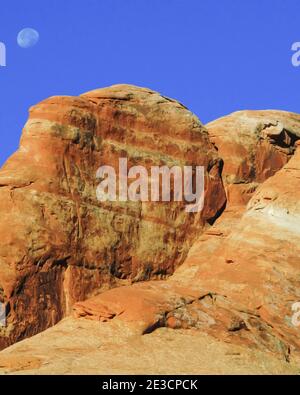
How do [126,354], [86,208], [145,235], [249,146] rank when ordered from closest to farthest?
[126,354], [86,208], [145,235], [249,146]

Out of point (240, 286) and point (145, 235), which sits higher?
point (145, 235)

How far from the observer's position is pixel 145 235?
43.0 m

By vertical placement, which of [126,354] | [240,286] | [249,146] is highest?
[249,146]

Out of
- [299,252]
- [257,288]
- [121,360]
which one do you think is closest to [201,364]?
[121,360]

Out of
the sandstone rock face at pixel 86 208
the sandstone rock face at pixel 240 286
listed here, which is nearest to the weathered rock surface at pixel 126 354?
the sandstone rock face at pixel 240 286

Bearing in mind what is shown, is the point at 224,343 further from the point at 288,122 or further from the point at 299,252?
the point at 288,122

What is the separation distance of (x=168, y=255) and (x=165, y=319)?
838 cm

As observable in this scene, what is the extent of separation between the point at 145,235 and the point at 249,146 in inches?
271

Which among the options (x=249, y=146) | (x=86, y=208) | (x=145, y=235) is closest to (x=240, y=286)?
(x=145, y=235)

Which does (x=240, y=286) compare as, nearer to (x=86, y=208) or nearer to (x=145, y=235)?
(x=145, y=235)

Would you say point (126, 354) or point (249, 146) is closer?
point (126, 354)

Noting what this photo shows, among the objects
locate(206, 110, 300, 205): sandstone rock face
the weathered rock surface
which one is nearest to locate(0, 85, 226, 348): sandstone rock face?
locate(206, 110, 300, 205): sandstone rock face

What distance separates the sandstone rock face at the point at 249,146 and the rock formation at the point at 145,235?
6 cm

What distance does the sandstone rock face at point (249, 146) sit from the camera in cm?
4669
